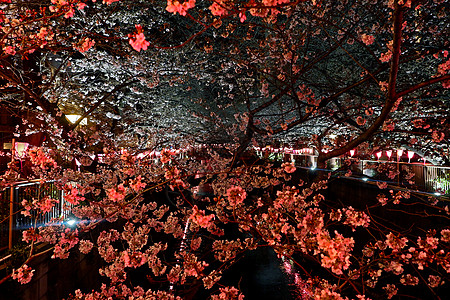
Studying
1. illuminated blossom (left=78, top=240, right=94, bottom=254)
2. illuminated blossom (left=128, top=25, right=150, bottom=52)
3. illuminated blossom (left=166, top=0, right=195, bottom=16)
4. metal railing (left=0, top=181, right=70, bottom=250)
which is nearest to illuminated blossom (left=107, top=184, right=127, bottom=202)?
illuminated blossom (left=128, top=25, right=150, bottom=52)

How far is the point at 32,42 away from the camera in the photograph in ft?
17.7

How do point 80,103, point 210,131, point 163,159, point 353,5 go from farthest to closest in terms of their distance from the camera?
1. point 210,131
2. point 80,103
3. point 353,5
4. point 163,159

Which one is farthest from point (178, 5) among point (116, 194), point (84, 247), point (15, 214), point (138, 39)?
point (84, 247)

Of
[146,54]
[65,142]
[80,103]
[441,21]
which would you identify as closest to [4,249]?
[65,142]

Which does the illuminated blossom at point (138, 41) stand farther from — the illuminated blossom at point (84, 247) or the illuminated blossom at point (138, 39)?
the illuminated blossom at point (84, 247)

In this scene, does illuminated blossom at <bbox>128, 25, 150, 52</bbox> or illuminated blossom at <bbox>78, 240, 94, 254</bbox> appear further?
illuminated blossom at <bbox>78, 240, 94, 254</bbox>

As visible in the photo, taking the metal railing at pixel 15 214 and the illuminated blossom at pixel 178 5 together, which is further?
the metal railing at pixel 15 214

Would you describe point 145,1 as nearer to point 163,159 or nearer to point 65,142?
point 65,142

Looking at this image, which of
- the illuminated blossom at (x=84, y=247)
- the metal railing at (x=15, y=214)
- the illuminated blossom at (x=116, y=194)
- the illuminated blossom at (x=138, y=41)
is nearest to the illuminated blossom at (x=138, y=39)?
the illuminated blossom at (x=138, y=41)

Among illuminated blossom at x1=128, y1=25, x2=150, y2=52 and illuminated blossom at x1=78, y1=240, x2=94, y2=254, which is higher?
illuminated blossom at x1=128, y1=25, x2=150, y2=52

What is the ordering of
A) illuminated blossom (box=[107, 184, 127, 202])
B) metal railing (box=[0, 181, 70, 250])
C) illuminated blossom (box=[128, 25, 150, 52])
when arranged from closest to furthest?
1. illuminated blossom (box=[128, 25, 150, 52])
2. illuminated blossom (box=[107, 184, 127, 202])
3. metal railing (box=[0, 181, 70, 250])

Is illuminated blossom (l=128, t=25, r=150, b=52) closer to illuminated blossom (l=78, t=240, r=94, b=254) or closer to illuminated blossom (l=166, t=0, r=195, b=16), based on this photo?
illuminated blossom (l=166, t=0, r=195, b=16)

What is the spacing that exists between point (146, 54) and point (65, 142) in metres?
4.57

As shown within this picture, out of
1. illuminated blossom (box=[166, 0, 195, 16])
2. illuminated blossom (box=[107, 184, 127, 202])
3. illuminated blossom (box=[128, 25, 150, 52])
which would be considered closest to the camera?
illuminated blossom (box=[166, 0, 195, 16])
